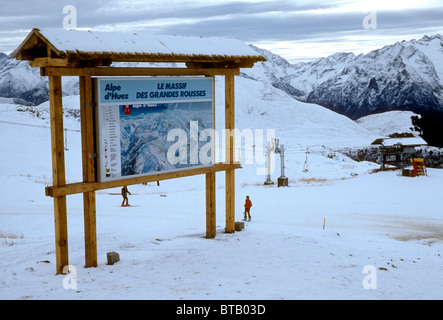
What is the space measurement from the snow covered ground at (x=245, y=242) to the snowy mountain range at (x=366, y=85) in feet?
340

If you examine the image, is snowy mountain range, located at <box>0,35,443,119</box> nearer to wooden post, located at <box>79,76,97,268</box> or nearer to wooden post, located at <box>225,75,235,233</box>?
wooden post, located at <box>225,75,235,233</box>

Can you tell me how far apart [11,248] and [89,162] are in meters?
4.55

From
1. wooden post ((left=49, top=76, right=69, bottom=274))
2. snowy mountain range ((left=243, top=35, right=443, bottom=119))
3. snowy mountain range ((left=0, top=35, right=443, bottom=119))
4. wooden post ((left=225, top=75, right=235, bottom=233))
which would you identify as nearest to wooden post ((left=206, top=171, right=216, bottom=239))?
wooden post ((left=225, top=75, right=235, bottom=233))

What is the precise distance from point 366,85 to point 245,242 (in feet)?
461

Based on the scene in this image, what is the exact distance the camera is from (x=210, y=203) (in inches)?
561

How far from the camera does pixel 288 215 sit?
2153cm

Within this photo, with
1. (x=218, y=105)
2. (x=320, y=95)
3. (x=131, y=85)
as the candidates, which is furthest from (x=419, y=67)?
(x=131, y=85)

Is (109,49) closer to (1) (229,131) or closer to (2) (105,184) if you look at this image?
(2) (105,184)

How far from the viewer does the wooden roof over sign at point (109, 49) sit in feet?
33.6

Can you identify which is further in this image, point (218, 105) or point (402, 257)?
point (218, 105)

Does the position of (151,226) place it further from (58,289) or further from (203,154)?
(58,289)

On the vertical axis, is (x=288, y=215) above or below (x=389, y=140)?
below

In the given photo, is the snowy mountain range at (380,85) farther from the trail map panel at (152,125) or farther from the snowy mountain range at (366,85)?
the trail map panel at (152,125)
